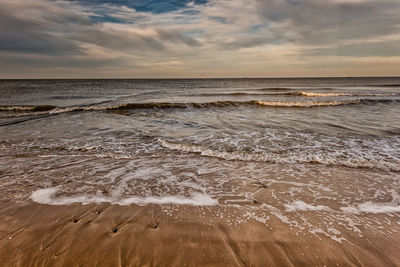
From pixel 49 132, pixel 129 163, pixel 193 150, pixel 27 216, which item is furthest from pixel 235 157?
pixel 49 132

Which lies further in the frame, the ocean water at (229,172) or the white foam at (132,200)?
the white foam at (132,200)

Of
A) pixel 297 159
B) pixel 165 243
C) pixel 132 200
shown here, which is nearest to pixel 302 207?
pixel 165 243

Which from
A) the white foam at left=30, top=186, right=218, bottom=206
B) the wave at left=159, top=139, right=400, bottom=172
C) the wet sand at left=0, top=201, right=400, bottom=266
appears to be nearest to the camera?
the wet sand at left=0, top=201, right=400, bottom=266

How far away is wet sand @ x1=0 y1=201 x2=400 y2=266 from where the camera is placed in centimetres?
253

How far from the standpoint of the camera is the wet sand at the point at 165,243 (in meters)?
2.53

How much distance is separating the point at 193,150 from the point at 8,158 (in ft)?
18.8

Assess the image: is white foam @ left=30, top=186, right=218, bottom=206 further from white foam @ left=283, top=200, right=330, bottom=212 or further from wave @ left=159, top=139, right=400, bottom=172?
wave @ left=159, top=139, right=400, bottom=172

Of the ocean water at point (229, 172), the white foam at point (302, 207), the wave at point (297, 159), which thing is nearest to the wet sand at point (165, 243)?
the ocean water at point (229, 172)

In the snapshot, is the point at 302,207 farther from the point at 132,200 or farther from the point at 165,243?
the point at 132,200

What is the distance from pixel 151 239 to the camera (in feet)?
9.46

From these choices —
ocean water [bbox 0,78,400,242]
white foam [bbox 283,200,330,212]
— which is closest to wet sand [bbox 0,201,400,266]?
ocean water [bbox 0,78,400,242]

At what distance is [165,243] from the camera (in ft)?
9.19

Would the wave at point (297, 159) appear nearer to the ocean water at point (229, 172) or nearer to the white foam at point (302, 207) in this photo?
the ocean water at point (229, 172)

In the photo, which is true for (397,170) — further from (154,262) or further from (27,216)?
(27,216)
